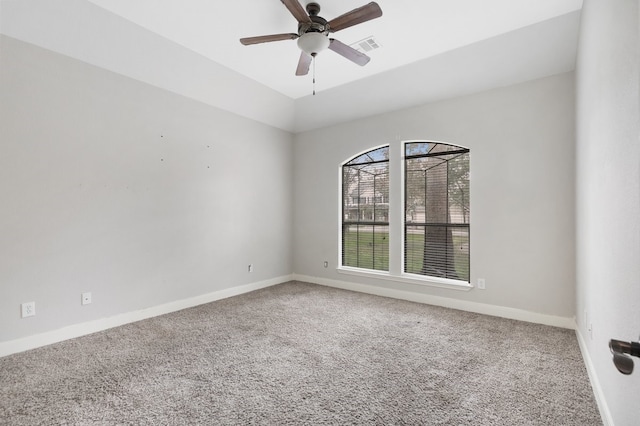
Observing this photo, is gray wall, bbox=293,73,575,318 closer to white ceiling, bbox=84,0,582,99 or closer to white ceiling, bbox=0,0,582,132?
white ceiling, bbox=0,0,582,132

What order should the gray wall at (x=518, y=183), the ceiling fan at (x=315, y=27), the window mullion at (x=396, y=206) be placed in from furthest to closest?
the window mullion at (x=396, y=206) < the gray wall at (x=518, y=183) < the ceiling fan at (x=315, y=27)

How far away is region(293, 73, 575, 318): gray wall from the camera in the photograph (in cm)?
328

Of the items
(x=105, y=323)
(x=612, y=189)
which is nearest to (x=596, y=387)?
(x=612, y=189)

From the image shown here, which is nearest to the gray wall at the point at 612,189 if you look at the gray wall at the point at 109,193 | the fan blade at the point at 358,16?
the fan blade at the point at 358,16

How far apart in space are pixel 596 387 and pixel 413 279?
92.3 inches

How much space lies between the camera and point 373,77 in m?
4.02

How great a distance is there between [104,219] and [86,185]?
38 centimetres

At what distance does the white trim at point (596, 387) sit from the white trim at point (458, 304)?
1.74 feet

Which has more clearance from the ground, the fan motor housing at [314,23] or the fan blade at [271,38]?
the fan motor housing at [314,23]

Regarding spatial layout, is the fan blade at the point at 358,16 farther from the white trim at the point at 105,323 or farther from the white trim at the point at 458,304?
the white trim at the point at 105,323

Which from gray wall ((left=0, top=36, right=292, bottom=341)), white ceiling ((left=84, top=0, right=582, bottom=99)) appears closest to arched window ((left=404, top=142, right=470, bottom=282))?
white ceiling ((left=84, top=0, right=582, bottom=99))

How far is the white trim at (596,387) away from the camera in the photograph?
1720 mm

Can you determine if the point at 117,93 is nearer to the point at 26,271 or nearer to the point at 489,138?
the point at 26,271

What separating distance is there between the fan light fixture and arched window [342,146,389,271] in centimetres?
226
